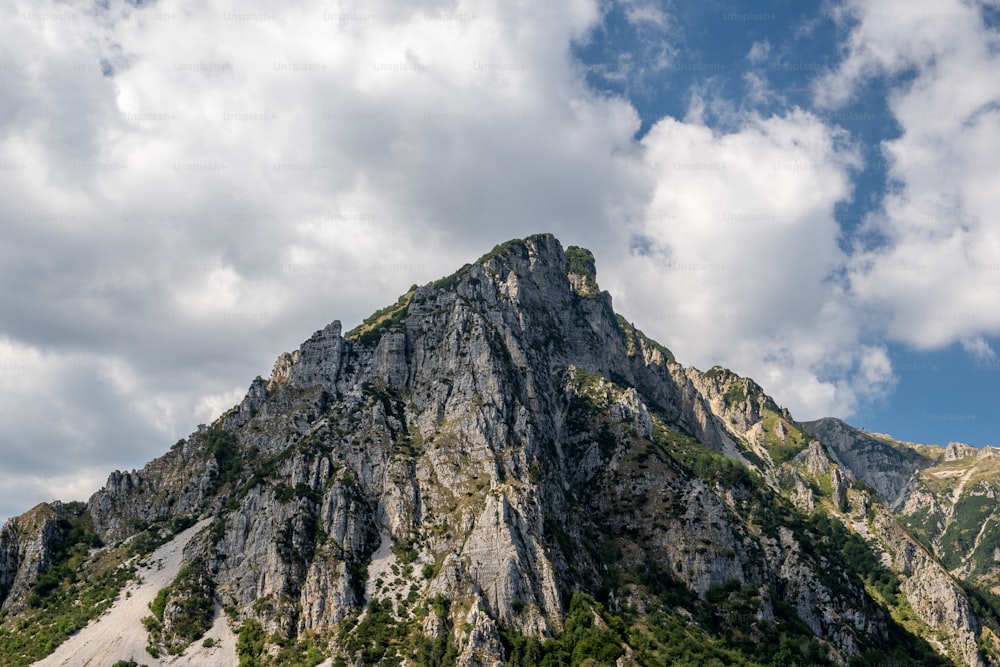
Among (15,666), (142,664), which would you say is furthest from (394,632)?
(15,666)

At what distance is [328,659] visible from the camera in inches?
7648

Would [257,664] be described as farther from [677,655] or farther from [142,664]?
[677,655]

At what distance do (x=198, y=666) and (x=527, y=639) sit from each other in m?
90.1

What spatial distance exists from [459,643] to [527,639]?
17.6 metres

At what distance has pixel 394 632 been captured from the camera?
653ft

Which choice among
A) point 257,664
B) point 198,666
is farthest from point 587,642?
point 198,666

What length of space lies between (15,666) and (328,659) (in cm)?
8572

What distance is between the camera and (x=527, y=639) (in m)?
190

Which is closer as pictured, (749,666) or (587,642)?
(587,642)

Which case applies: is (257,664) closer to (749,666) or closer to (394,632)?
(394,632)

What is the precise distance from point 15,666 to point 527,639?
139 meters

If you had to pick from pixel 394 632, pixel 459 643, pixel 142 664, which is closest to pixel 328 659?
pixel 394 632

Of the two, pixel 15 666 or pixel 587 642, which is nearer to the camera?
pixel 587 642

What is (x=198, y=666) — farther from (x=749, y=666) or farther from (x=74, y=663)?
(x=749, y=666)
